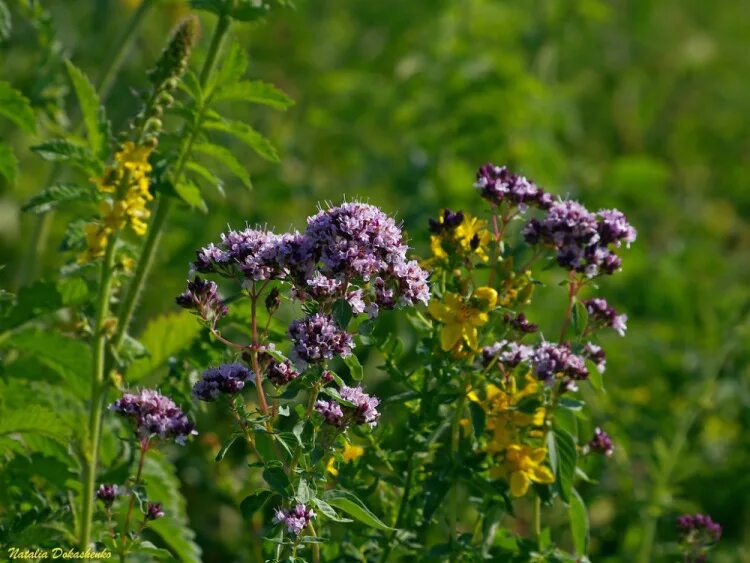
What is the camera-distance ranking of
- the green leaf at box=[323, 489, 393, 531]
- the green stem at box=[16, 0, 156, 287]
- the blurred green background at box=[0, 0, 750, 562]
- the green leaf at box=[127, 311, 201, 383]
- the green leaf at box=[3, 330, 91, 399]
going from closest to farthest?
1. the green leaf at box=[323, 489, 393, 531]
2. the green leaf at box=[3, 330, 91, 399]
3. the green leaf at box=[127, 311, 201, 383]
4. the green stem at box=[16, 0, 156, 287]
5. the blurred green background at box=[0, 0, 750, 562]

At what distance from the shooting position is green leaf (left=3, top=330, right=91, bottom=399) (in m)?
2.64

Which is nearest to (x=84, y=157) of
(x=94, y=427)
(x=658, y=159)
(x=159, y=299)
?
(x=94, y=427)

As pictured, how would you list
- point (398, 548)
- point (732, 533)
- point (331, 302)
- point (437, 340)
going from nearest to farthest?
point (331, 302)
point (437, 340)
point (398, 548)
point (732, 533)

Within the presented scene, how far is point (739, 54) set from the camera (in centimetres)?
805

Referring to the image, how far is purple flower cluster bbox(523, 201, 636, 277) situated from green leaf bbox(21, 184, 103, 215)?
95cm

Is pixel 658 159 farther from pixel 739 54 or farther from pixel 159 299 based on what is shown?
pixel 159 299

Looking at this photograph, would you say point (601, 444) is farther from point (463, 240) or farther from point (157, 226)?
point (157, 226)

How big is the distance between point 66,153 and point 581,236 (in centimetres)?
109

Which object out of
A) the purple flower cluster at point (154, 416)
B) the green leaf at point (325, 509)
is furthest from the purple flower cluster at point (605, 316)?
the purple flower cluster at point (154, 416)

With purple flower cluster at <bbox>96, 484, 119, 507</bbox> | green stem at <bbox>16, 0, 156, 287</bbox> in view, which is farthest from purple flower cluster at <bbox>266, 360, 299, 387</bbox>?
green stem at <bbox>16, 0, 156, 287</bbox>

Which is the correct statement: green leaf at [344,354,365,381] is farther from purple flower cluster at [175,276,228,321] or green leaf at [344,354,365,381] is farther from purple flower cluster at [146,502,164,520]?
purple flower cluster at [146,502,164,520]

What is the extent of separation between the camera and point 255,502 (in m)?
2.05

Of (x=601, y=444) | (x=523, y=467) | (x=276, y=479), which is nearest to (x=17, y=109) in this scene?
(x=276, y=479)

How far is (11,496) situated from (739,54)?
677 centimetres
